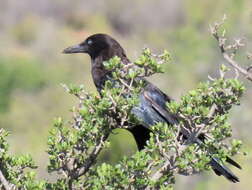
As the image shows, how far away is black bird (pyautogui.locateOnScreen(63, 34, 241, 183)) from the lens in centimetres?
718

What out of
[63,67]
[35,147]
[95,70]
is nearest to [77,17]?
[63,67]

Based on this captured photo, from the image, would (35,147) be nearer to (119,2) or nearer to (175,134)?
(175,134)

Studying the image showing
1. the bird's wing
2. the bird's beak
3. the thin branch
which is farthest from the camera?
the bird's beak

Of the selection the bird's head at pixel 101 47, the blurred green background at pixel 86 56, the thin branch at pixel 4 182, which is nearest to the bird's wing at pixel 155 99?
the bird's head at pixel 101 47

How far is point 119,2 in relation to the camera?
65875 mm

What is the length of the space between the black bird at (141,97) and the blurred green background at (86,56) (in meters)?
2.97

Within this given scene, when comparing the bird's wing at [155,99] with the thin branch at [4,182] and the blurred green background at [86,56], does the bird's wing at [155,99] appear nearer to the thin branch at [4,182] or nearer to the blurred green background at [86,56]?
the thin branch at [4,182]

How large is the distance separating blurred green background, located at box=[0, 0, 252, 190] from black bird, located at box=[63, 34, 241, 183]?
297 cm

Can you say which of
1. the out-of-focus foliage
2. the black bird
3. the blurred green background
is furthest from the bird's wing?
the blurred green background

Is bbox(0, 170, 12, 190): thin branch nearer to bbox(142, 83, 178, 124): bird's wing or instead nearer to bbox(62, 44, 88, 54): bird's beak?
bbox(142, 83, 178, 124): bird's wing

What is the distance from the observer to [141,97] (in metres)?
7.68

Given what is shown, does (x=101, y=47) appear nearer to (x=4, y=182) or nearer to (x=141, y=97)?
(x=141, y=97)

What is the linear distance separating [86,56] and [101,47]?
37671 millimetres

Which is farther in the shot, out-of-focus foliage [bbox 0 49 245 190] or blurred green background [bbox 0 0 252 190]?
blurred green background [bbox 0 0 252 190]
